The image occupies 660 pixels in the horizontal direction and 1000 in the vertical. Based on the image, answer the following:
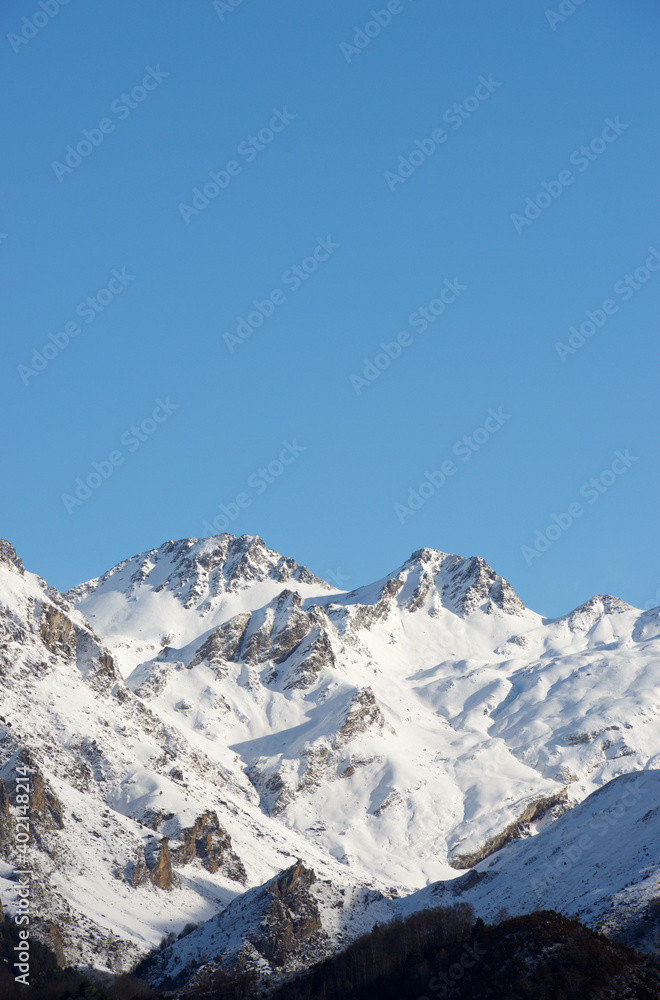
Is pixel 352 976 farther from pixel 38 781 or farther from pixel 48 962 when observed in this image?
pixel 38 781

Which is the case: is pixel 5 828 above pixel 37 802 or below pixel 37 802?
below

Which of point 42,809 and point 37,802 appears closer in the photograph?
point 37,802

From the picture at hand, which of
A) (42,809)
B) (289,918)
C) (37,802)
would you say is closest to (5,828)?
(37,802)

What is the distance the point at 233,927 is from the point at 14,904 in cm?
3261

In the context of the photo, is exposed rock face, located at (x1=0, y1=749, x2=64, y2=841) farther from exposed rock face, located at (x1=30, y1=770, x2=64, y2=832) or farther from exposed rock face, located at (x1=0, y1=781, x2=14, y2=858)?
exposed rock face, located at (x1=0, y1=781, x2=14, y2=858)

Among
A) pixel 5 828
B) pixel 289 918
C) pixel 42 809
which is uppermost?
pixel 42 809

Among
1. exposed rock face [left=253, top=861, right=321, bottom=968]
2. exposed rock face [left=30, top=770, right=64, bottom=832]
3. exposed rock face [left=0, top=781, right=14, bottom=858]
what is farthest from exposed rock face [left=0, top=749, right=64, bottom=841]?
exposed rock face [left=253, top=861, right=321, bottom=968]

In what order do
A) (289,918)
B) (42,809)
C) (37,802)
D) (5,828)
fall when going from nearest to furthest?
(289,918)
(5,828)
(37,802)
(42,809)

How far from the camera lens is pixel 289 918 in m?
164

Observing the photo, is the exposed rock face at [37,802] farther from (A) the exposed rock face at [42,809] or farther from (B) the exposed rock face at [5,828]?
(B) the exposed rock face at [5,828]

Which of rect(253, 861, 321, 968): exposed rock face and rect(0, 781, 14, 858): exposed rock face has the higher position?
rect(0, 781, 14, 858): exposed rock face

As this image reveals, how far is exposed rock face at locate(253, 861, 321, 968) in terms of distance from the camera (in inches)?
6156

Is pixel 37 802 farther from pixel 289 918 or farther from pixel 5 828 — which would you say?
pixel 289 918

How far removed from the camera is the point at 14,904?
15788cm
